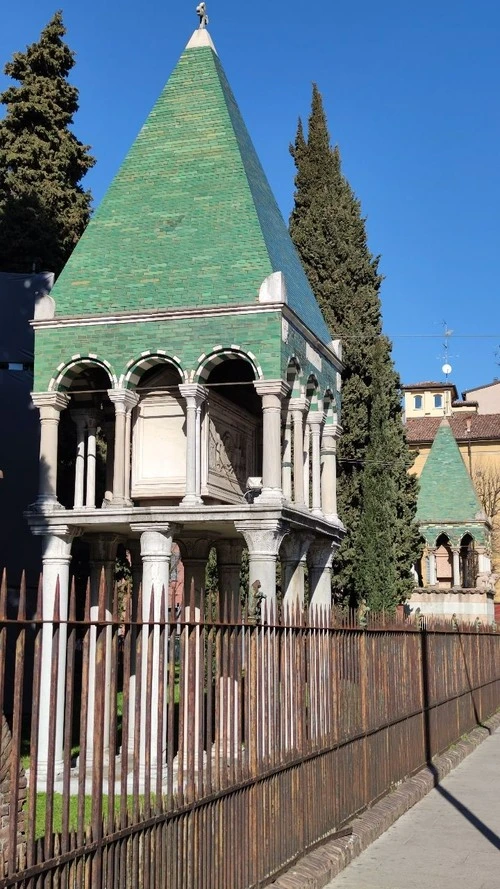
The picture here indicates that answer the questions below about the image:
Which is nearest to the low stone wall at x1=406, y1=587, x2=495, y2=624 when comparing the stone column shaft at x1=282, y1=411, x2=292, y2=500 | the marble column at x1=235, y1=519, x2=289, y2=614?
the stone column shaft at x1=282, y1=411, x2=292, y2=500

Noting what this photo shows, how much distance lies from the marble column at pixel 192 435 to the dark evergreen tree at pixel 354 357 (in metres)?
11.7

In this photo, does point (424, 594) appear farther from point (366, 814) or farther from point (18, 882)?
point (18, 882)

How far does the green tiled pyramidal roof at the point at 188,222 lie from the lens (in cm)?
1359

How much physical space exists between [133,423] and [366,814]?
6.57 meters

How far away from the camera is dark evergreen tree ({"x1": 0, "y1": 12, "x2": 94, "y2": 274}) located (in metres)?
22.6

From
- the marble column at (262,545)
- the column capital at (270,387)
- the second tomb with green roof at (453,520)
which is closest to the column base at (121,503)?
the marble column at (262,545)

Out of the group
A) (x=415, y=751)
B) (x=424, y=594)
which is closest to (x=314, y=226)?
(x=424, y=594)

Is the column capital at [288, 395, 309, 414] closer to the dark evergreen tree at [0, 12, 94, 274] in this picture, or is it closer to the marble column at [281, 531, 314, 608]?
the marble column at [281, 531, 314, 608]

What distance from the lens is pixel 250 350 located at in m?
13.0

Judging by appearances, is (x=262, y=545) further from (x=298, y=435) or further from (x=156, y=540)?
(x=298, y=435)

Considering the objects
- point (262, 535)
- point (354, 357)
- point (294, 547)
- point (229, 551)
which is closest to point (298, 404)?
point (294, 547)

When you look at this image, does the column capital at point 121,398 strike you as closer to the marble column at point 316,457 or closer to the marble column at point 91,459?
the marble column at point 91,459

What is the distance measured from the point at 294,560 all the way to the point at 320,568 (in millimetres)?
1347

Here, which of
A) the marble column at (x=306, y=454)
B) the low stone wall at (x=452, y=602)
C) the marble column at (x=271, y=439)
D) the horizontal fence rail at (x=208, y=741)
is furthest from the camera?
the low stone wall at (x=452, y=602)
